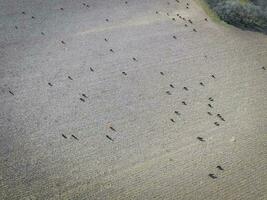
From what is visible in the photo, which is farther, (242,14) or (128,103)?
(242,14)

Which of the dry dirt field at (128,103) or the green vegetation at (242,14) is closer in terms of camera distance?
the dry dirt field at (128,103)

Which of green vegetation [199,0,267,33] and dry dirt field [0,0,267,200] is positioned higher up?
green vegetation [199,0,267,33]

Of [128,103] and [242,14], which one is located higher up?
[242,14]

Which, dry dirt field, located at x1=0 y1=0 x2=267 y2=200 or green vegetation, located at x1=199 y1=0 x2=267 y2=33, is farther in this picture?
green vegetation, located at x1=199 y1=0 x2=267 y2=33

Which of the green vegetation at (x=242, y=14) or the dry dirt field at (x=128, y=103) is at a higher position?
the green vegetation at (x=242, y=14)
